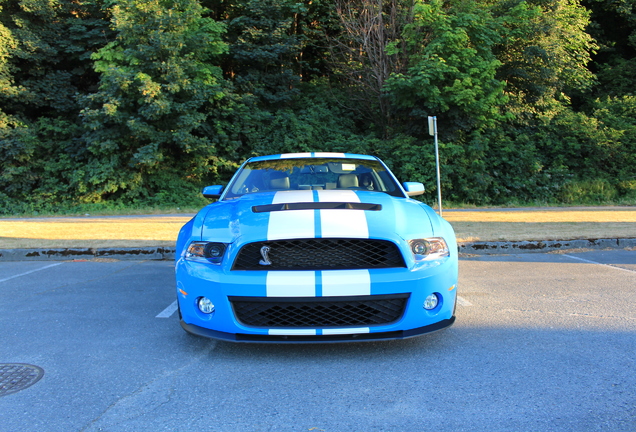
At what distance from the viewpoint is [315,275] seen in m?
3.22

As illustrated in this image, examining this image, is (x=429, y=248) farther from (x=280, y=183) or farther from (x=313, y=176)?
(x=280, y=183)

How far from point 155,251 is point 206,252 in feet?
16.7

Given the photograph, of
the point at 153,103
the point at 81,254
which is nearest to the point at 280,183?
the point at 81,254

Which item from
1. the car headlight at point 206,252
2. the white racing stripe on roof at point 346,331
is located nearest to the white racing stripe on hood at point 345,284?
the white racing stripe on roof at point 346,331

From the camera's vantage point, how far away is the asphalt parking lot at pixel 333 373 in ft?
8.39

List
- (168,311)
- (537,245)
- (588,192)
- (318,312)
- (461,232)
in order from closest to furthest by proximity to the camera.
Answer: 1. (318,312)
2. (168,311)
3. (537,245)
4. (461,232)
5. (588,192)

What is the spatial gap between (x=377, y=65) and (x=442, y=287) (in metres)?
20.2

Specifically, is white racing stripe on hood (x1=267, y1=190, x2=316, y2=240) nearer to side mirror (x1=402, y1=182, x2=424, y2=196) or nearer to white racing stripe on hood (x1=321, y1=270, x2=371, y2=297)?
white racing stripe on hood (x1=321, y1=270, x2=371, y2=297)

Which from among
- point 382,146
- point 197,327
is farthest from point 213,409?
point 382,146

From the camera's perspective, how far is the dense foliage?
19797 millimetres

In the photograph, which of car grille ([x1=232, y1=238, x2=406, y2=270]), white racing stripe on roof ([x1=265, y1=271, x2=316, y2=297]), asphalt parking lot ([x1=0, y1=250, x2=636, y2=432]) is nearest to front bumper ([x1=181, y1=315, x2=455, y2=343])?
asphalt parking lot ([x1=0, y1=250, x2=636, y2=432])

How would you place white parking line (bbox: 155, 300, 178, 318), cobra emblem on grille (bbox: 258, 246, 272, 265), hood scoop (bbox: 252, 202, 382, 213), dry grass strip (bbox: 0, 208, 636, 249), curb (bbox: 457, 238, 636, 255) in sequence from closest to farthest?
cobra emblem on grille (bbox: 258, 246, 272, 265), hood scoop (bbox: 252, 202, 382, 213), white parking line (bbox: 155, 300, 178, 318), curb (bbox: 457, 238, 636, 255), dry grass strip (bbox: 0, 208, 636, 249)

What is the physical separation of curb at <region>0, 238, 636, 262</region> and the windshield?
3656 mm

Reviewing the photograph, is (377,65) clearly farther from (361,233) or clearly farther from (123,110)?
(361,233)
